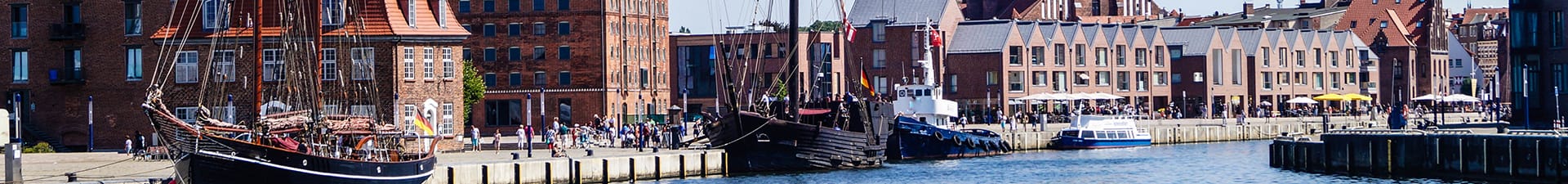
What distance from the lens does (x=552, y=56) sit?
100 meters

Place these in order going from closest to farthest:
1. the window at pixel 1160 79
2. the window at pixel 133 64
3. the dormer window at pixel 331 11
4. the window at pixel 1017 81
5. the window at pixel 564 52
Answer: the dormer window at pixel 331 11 → the window at pixel 133 64 → the window at pixel 564 52 → the window at pixel 1017 81 → the window at pixel 1160 79

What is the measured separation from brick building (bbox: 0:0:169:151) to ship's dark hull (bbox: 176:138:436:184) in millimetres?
24638

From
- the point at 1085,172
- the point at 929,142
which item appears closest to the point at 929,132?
the point at 929,142

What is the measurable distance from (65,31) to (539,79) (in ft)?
97.4

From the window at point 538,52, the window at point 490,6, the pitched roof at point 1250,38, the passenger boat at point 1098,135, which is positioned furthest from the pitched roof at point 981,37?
the window at point 490,6

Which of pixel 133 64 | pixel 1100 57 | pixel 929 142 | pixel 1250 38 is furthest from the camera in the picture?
pixel 1250 38

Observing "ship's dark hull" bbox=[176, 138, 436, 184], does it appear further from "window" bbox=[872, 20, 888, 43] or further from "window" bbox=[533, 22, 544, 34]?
"window" bbox=[872, 20, 888, 43]

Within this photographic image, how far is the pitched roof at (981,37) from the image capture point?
5075 inches

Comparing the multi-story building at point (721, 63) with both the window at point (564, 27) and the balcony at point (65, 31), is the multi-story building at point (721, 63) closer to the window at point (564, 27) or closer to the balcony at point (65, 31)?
the window at point (564, 27)

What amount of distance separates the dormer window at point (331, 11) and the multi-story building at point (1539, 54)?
33796mm

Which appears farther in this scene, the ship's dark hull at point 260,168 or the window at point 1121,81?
the window at point 1121,81

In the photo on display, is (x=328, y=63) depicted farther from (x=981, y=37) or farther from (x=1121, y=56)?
(x=1121, y=56)

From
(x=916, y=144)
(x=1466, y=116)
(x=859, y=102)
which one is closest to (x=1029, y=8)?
(x=1466, y=116)

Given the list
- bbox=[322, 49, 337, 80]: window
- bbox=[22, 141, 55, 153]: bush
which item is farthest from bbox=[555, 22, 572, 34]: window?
bbox=[22, 141, 55, 153]: bush
